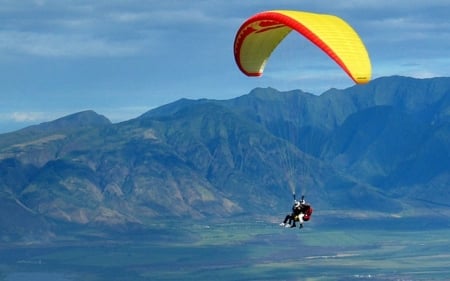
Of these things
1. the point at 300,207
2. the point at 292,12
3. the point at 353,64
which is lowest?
the point at 300,207

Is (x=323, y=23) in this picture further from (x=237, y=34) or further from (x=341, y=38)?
(x=237, y=34)

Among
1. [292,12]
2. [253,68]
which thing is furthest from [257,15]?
[253,68]

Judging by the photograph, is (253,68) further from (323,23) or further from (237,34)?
(323,23)

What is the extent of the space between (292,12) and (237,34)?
8.25m

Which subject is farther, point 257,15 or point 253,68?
point 253,68

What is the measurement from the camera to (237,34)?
68.9 m

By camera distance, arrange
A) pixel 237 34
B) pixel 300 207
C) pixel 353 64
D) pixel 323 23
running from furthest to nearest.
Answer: pixel 237 34 < pixel 300 207 < pixel 323 23 < pixel 353 64

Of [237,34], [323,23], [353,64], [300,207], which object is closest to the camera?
[353,64]

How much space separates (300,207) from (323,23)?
11.8 metres

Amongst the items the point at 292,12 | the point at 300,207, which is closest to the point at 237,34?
the point at 292,12

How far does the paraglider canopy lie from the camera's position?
5469 cm

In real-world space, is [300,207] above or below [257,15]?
below

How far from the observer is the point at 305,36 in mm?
57000

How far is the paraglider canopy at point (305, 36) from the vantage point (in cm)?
5469
